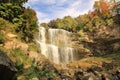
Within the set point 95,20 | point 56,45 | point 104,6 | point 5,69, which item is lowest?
point 56,45

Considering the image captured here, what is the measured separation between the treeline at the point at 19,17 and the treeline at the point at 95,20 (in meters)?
17.2

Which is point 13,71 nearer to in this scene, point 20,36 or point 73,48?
point 20,36

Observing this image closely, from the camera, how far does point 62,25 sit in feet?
171

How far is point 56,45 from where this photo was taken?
41.8 m

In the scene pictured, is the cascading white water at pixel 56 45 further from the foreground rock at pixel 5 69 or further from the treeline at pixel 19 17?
the foreground rock at pixel 5 69

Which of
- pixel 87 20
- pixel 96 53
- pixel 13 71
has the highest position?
pixel 87 20

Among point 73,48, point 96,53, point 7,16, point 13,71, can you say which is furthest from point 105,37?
point 13,71

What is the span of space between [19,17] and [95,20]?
2046 centimetres

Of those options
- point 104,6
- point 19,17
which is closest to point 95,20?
point 104,6

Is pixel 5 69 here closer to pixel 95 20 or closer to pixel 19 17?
pixel 19 17

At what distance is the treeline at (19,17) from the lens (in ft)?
101

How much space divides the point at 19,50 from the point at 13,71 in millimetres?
17770

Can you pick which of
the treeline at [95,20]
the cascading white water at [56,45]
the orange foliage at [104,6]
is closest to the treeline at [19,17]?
the cascading white water at [56,45]

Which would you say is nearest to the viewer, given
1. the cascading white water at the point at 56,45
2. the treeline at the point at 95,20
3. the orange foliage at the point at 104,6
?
the cascading white water at the point at 56,45
